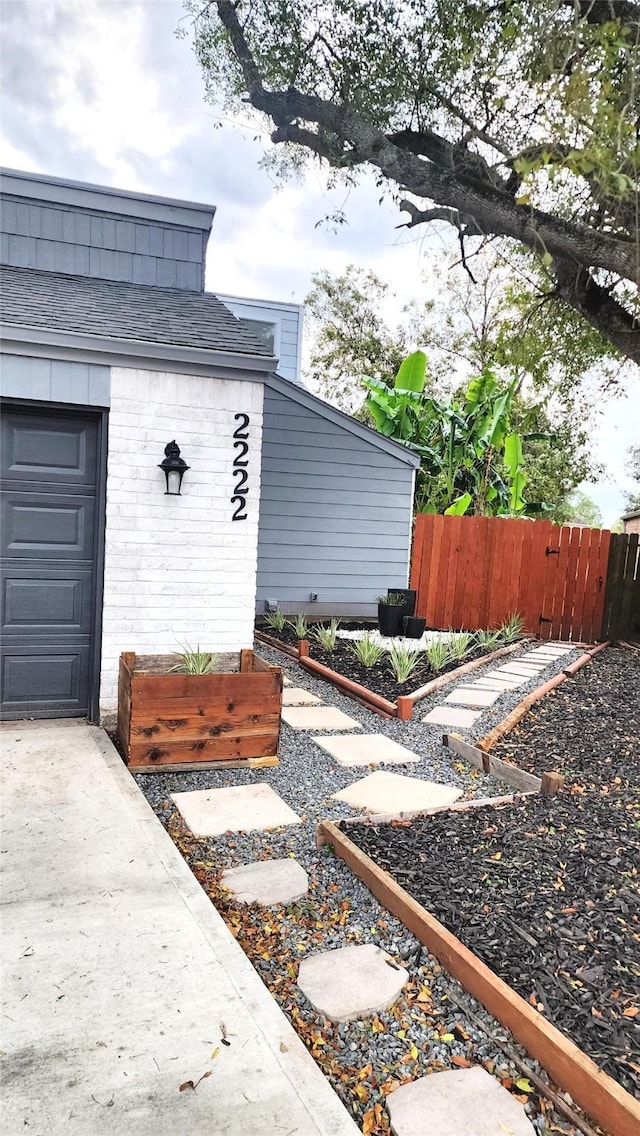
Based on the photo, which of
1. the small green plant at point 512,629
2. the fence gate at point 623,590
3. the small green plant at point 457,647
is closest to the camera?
the small green plant at point 457,647

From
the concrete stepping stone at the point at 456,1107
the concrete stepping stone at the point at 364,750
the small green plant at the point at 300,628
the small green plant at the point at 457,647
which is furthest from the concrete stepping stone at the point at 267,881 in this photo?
the small green plant at the point at 300,628

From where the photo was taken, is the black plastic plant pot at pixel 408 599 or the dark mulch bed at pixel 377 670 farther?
the black plastic plant pot at pixel 408 599

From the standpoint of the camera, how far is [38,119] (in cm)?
553

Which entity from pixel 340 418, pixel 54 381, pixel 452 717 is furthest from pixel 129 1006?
pixel 340 418

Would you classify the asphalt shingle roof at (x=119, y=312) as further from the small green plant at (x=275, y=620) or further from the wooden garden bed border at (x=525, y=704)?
the small green plant at (x=275, y=620)

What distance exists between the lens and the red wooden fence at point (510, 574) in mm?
10250

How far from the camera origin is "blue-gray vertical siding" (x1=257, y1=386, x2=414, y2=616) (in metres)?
9.48

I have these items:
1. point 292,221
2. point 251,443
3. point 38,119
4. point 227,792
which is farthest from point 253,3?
point 227,792

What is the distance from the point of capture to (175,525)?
4.90m

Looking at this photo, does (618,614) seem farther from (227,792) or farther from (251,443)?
(227,792)

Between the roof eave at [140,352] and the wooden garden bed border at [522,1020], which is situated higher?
the roof eave at [140,352]

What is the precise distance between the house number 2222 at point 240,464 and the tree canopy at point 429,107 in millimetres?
2107

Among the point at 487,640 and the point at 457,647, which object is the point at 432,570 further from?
the point at 457,647

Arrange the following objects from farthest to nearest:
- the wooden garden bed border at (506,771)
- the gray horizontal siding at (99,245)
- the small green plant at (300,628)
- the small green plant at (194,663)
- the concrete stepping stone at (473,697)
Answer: the small green plant at (300,628) → the gray horizontal siding at (99,245) → the concrete stepping stone at (473,697) → the small green plant at (194,663) → the wooden garden bed border at (506,771)
